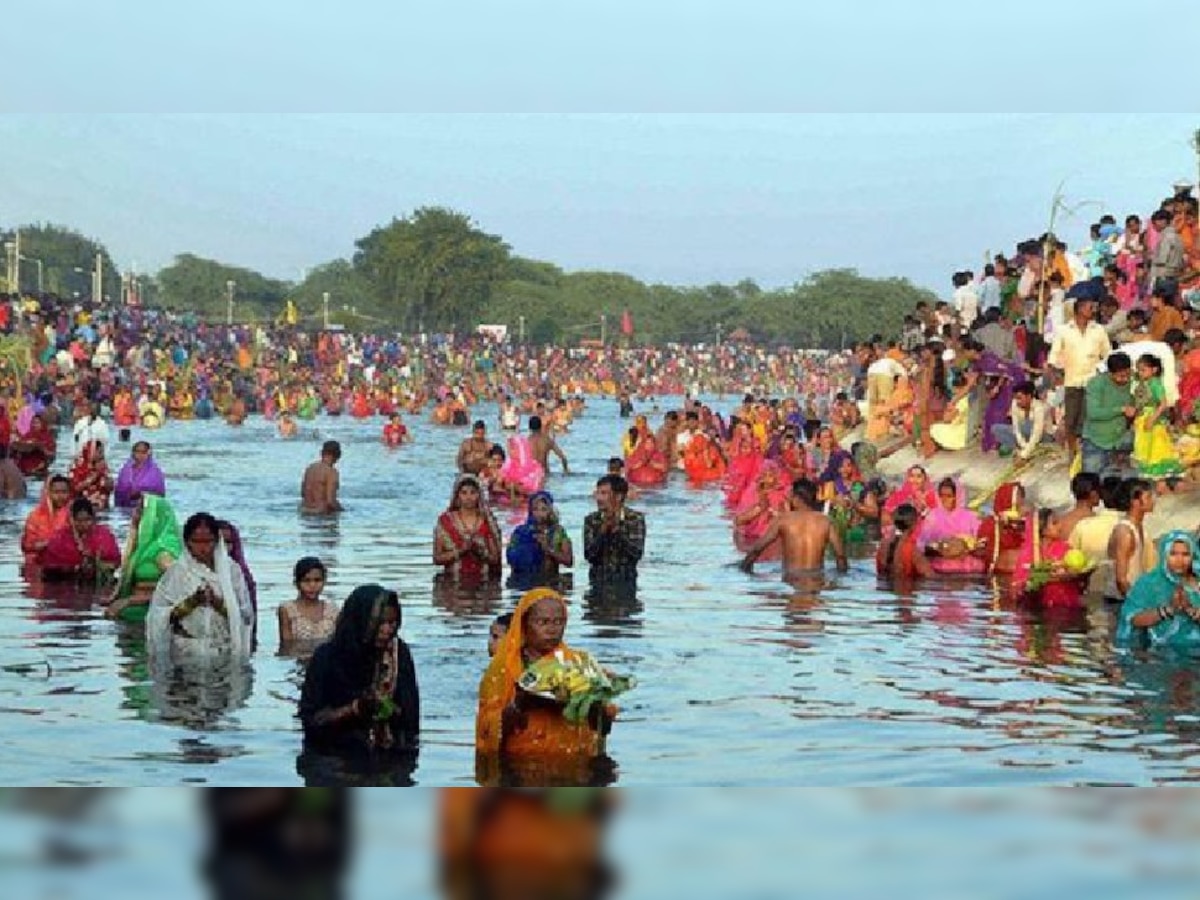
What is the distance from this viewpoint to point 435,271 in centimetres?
10812

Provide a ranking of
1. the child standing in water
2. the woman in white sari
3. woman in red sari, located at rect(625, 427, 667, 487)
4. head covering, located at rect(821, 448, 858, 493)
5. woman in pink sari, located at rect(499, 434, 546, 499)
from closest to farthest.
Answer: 1. the woman in white sari
2. the child standing in water
3. head covering, located at rect(821, 448, 858, 493)
4. woman in pink sari, located at rect(499, 434, 546, 499)
5. woman in red sari, located at rect(625, 427, 667, 487)

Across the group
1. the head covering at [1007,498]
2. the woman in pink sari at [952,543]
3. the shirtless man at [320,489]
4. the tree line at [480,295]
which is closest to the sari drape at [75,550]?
the woman in pink sari at [952,543]

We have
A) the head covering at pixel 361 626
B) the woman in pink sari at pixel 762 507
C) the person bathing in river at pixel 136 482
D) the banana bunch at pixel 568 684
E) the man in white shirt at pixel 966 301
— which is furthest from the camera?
the man in white shirt at pixel 966 301

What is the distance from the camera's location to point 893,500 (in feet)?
59.5

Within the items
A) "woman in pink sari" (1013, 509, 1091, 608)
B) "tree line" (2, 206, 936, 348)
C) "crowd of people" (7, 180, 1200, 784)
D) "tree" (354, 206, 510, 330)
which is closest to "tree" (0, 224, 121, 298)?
"tree line" (2, 206, 936, 348)

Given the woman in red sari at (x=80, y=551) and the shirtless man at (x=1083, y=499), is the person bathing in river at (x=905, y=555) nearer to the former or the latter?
the shirtless man at (x=1083, y=499)

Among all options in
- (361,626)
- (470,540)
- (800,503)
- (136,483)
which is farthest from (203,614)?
(136,483)

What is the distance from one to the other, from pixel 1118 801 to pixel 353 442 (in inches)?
1727

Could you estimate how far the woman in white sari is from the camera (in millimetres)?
10820

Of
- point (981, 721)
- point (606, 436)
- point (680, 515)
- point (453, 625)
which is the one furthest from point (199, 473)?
point (981, 721)

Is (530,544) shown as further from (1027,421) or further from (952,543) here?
(1027,421)

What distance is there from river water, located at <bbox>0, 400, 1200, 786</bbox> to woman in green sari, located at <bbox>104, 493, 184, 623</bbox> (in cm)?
21

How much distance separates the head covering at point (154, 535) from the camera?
40.9 ft

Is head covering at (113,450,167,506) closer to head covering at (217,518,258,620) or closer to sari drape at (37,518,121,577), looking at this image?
sari drape at (37,518,121,577)
